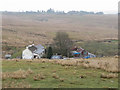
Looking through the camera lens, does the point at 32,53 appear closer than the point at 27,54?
No

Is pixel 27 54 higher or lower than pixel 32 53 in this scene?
lower

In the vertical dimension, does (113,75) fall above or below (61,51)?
above

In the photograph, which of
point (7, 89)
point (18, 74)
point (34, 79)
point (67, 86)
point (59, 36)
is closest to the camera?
point (7, 89)

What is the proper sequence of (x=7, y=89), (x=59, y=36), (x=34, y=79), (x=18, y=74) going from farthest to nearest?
(x=59, y=36) < (x=18, y=74) < (x=34, y=79) < (x=7, y=89)

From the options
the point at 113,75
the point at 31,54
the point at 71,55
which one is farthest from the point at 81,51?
the point at 113,75

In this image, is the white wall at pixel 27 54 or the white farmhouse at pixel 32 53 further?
the white wall at pixel 27 54

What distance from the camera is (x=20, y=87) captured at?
793 cm

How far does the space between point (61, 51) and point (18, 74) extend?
5103 centimetres

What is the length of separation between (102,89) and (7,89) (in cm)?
409

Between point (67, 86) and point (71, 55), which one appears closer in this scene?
point (67, 86)

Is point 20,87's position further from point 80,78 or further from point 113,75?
point 113,75

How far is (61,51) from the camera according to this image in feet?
202

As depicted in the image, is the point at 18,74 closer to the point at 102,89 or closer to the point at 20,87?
the point at 20,87

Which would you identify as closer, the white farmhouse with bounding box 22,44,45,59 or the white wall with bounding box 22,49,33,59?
the white farmhouse with bounding box 22,44,45,59
